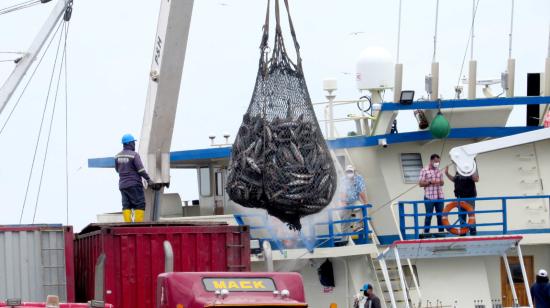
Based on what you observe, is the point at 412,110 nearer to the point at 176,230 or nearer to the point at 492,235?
the point at 492,235

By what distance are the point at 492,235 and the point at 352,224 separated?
7.52 ft

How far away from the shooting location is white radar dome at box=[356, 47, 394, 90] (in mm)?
27531

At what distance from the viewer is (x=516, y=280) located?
83.7 ft

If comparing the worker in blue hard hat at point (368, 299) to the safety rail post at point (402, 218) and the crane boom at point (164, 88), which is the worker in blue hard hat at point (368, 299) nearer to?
the safety rail post at point (402, 218)

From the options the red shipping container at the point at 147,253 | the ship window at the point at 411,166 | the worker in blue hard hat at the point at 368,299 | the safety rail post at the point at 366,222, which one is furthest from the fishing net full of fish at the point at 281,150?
the ship window at the point at 411,166

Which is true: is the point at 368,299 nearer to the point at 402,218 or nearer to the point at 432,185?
the point at 402,218

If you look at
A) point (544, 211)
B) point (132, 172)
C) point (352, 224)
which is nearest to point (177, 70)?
point (132, 172)

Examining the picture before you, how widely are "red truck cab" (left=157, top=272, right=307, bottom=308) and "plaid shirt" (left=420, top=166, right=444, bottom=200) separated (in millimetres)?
7856

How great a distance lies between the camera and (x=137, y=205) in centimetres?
2209

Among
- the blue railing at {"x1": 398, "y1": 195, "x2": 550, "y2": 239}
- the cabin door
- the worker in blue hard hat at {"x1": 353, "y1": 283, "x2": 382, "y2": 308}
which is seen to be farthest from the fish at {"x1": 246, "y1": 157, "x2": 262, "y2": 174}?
the cabin door

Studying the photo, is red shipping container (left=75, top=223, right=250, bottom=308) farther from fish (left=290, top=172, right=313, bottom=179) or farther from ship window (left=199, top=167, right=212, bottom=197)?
ship window (left=199, top=167, right=212, bottom=197)

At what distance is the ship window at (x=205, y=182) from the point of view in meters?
28.0

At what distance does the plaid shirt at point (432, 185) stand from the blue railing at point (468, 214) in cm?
19

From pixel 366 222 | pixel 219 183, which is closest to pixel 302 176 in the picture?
pixel 366 222
